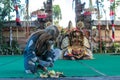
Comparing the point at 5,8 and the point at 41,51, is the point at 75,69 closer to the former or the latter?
the point at 41,51

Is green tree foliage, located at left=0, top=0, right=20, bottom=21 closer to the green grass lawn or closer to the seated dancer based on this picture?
Answer: the green grass lawn

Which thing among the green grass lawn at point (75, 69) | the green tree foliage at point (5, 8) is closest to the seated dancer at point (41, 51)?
the green grass lawn at point (75, 69)

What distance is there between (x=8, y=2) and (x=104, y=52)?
6.43 meters

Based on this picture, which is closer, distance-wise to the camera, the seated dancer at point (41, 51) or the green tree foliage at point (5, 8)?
the seated dancer at point (41, 51)

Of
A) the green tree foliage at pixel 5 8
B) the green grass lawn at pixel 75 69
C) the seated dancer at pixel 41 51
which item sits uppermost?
the green tree foliage at pixel 5 8

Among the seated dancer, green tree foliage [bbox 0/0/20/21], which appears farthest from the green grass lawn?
green tree foliage [bbox 0/0/20/21]

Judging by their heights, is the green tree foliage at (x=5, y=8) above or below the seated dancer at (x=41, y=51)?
above

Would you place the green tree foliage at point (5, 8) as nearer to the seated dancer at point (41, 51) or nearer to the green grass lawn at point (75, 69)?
the green grass lawn at point (75, 69)

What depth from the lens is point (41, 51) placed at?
834 cm

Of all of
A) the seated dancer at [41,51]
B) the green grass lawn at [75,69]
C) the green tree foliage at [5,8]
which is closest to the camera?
the seated dancer at [41,51]

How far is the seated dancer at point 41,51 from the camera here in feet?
26.5

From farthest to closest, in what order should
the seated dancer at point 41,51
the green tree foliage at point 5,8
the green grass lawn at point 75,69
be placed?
the green tree foliage at point 5,8, the green grass lawn at point 75,69, the seated dancer at point 41,51

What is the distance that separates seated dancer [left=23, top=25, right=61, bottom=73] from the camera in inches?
318

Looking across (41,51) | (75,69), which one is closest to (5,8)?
(75,69)
